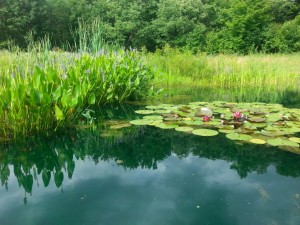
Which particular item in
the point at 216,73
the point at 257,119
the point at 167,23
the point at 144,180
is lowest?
the point at 144,180

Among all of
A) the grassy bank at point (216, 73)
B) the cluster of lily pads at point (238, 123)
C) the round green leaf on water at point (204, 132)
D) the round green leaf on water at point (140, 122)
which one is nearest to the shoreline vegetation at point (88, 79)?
the grassy bank at point (216, 73)

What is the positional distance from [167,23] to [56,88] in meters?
21.4

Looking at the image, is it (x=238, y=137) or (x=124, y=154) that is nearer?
(x=124, y=154)

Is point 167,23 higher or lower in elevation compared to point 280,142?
higher

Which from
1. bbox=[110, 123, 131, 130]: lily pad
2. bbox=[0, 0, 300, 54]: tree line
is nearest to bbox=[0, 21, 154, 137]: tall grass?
bbox=[110, 123, 131, 130]: lily pad

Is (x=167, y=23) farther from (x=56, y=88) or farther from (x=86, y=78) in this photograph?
(x=56, y=88)

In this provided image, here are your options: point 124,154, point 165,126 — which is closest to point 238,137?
point 165,126

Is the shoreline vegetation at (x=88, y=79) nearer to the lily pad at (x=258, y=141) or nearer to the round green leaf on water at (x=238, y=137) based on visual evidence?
the round green leaf on water at (x=238, y=137)

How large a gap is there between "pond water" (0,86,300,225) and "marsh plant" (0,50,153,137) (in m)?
0.27

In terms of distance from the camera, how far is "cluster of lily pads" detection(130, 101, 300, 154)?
3748 mm

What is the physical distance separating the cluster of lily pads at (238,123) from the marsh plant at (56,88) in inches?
36.0

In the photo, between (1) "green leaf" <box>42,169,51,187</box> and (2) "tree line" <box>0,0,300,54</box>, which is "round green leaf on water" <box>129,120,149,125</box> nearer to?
(1) "green leaf" <box>42,169,51,187</box>

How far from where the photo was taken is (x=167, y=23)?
24219mm

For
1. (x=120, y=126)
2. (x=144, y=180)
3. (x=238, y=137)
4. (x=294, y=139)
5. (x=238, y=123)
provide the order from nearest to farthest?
1. (x=144, y=180)
2. (x=294, y=139)
3. (x=238, y=137)
4. (x=238, y=123)
5. (x=120, y=126)
